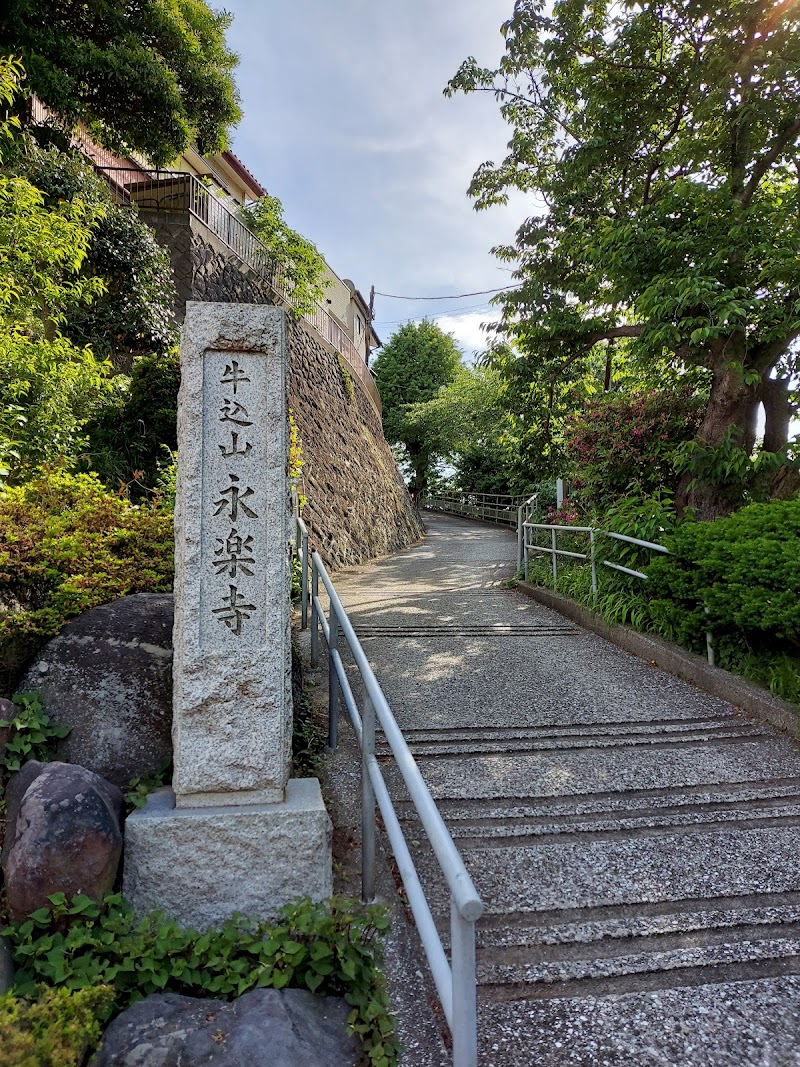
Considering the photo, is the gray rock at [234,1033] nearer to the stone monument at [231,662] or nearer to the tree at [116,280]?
the stone monument at [231,662]

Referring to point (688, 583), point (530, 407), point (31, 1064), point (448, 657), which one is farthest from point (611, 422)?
point (31, 1064)

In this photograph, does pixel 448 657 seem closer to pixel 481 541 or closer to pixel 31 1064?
pixel 31 1064

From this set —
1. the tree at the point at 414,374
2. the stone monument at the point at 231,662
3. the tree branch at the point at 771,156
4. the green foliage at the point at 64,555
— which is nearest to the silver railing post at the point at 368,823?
the stone monument at the point at 231,662

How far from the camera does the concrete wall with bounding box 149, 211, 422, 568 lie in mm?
11453

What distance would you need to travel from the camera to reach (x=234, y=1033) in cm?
177

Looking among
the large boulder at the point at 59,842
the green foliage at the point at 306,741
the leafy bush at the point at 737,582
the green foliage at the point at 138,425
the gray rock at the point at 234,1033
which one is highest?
the green foliage at the point at 138,425

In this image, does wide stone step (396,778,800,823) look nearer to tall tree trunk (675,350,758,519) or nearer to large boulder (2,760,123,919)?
large boulder (2,760,123,919)

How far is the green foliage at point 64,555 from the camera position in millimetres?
3072

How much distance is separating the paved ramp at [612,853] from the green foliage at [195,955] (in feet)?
1.31

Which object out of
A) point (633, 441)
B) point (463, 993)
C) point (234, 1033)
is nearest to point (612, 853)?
point (463, 993)

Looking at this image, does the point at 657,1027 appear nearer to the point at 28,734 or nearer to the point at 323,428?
the point at 28,734

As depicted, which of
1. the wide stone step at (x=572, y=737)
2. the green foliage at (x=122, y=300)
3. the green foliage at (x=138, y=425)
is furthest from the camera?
the green foliage at (x=122, y=300)

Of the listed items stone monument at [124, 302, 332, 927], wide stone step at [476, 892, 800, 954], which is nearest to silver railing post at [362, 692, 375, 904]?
stone monument at [124, 302, 332, 927]

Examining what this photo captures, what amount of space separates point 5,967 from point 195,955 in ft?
1.82
